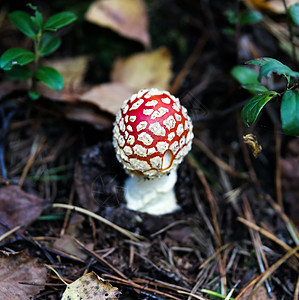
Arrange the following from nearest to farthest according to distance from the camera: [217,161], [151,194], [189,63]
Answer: [151,194] < [217,161] < [189,63]

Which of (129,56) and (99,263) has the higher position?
(129,56)

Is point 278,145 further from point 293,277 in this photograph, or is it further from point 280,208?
point 293,277

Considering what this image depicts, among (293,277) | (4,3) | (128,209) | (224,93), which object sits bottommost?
(293,277)

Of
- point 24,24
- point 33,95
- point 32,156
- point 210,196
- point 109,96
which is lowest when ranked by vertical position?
point 210,196

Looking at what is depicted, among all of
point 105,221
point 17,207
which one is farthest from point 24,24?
point 105,221

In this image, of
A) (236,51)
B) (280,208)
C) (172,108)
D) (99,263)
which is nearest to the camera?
(172,108)

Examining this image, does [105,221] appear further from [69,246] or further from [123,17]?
[123,17]

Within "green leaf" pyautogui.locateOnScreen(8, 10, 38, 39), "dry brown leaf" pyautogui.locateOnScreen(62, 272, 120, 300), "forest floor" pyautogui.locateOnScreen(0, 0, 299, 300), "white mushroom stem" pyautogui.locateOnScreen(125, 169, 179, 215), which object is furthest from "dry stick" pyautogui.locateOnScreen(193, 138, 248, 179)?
"green leaf" pyautogui.locateOnScreen(8, 10, 38, 39)

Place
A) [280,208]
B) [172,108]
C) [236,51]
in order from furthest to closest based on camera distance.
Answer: [236,51] → [280,208] → [172,108]

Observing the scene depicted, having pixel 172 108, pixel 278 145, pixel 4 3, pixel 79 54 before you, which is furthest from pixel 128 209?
pixel 4 3
